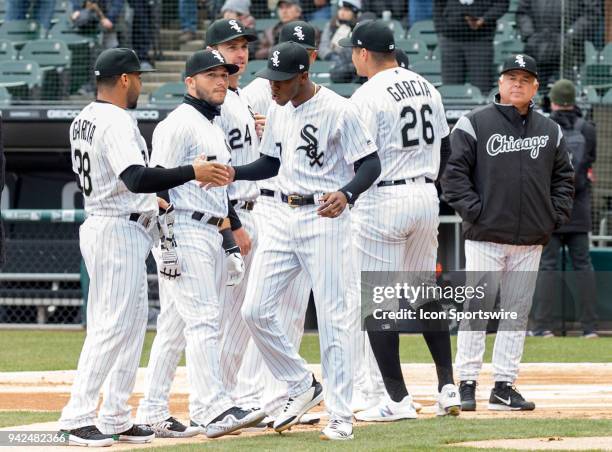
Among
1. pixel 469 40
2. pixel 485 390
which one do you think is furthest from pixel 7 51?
pixel 485 390

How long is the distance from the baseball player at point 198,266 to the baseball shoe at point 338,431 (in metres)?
0.31

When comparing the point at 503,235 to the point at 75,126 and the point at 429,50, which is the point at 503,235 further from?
the point at 429,50

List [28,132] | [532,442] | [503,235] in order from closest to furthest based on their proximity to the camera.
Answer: [532,442] → [503,235] → [28,132]

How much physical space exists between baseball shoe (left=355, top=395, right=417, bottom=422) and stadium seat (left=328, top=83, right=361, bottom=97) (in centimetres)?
623

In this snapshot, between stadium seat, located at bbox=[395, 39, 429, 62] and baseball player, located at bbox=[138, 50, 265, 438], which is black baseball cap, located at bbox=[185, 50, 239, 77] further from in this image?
stadium seat, located at bbox=[395, 39, 429, 62]

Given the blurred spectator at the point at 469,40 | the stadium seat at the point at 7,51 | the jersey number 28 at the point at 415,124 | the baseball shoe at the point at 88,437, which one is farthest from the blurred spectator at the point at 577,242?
the stadium seat at the point at 7,51

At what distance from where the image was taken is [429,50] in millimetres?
13945

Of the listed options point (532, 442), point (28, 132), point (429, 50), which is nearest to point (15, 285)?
point (28, 132)

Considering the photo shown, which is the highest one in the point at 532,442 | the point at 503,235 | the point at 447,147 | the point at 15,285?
the point at 447,147

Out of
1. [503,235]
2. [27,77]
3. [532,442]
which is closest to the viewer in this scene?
[532,442]

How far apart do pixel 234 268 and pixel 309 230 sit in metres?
0.46

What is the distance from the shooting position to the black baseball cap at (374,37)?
6809mm

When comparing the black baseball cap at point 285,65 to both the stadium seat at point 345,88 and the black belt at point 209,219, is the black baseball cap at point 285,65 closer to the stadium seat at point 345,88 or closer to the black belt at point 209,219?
A: the black belt at point 209,219

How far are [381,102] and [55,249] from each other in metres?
6.70
